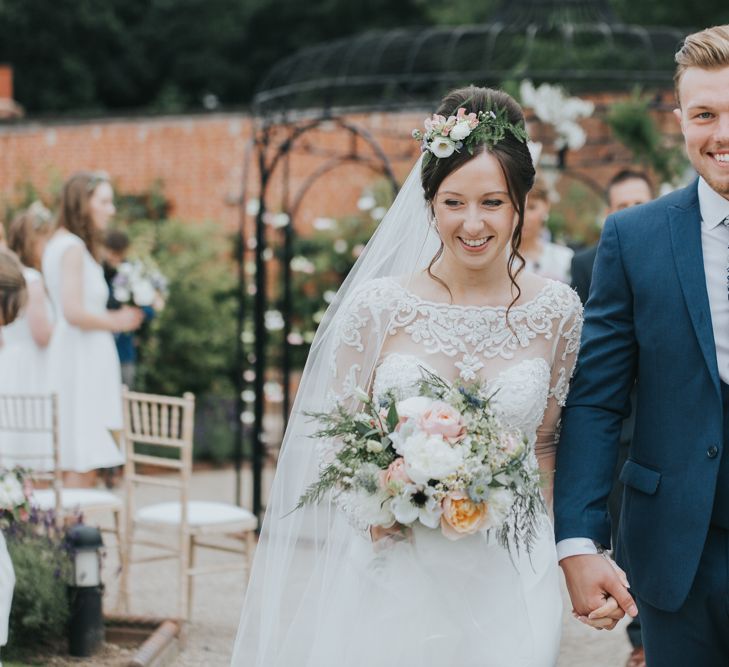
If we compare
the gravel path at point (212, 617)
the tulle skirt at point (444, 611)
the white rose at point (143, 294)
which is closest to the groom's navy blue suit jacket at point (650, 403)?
the tulle skirt at point (444, 611)

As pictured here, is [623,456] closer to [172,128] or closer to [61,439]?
[61,439]

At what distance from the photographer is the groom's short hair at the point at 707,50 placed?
279 cm

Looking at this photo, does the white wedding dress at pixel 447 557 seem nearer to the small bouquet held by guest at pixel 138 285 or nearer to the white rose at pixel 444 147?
the white rose at pixel 444 147

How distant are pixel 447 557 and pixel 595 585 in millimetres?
347

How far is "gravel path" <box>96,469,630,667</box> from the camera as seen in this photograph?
5.61 metres

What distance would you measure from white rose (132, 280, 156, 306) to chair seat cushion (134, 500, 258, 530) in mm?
2377

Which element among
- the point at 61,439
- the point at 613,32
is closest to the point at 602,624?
the point at 61,439

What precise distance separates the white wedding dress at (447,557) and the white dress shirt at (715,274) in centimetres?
22

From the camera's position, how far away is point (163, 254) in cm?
1170

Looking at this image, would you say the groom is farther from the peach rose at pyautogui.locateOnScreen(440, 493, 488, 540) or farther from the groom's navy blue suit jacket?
the peach rose at pyautogui.locateOnScreen(440, 493, 488, 540)

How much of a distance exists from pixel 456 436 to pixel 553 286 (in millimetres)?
754

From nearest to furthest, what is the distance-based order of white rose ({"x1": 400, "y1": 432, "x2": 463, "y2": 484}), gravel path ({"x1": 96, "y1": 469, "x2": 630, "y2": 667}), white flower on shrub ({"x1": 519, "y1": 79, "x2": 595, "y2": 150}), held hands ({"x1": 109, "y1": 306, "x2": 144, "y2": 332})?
white rose ({"x1": 400, "y1": 432, "x2": 463, "y2": 484}) → gravel path ({"x1": 96, "y1": 469, "x2": 630, "y2": 667}) → held hands ({"x1": 109, "y1": 306, "x2": 144, "y2": 332}) → white flower on shrub ({"x1": 519, "y1": 79, "x2": 595, "y2": 150})

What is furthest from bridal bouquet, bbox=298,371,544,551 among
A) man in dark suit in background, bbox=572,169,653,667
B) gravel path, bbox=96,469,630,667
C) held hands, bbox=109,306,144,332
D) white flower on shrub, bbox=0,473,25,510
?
held hands, bbox=109,306,144,332

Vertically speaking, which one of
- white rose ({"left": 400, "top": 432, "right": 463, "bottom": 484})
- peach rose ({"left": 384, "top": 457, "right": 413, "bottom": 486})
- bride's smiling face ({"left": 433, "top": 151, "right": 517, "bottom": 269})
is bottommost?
peach rose ({"left": 384, "top": 457, "right": 413, "bottom": 486})
